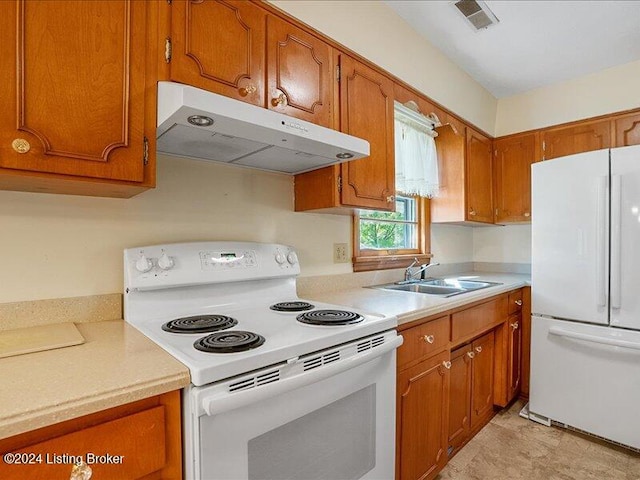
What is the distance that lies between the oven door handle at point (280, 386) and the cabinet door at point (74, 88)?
26.7 inches

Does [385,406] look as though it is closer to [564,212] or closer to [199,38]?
[199,38]

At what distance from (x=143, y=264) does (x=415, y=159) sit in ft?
6.50

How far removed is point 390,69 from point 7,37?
5.67ft

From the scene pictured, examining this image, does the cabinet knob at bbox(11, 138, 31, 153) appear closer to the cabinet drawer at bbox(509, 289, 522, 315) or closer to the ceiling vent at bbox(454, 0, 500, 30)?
the ceiling vent at bbox(454, 0, 500, 30)

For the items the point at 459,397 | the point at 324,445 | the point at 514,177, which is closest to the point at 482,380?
the point at 459,397

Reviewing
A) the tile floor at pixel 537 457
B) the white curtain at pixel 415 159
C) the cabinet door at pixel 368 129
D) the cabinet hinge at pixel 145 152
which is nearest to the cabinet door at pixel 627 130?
the white curtain at pixel 415 159

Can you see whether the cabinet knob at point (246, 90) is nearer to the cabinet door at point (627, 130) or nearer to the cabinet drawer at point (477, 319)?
the cabinet drawer at point (477, 319)

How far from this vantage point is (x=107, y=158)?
1.00 metres

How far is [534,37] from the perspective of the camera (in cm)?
228

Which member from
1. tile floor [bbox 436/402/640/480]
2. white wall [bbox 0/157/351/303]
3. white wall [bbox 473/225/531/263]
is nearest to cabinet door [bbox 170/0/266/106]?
white wall [bbox 0/157/351/303]

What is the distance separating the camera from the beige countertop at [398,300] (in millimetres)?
1450

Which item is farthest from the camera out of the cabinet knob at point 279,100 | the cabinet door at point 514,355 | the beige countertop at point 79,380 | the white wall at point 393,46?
the cabinet door at point 514,355

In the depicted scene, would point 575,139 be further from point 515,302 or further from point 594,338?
point 594,338

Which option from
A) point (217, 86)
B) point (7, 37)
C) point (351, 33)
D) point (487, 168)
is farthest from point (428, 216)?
point (7, 37)
